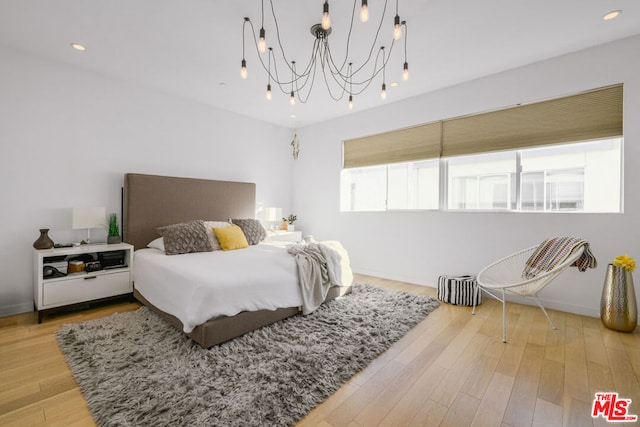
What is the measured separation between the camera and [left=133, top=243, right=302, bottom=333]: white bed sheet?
2.11 meters

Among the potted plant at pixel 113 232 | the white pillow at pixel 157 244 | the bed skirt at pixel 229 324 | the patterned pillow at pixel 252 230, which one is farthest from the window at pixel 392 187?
the potted plant at pixel 113 232

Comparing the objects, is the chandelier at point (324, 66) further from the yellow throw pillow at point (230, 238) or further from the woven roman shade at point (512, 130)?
the yellow throw pillow at point (230, 238)

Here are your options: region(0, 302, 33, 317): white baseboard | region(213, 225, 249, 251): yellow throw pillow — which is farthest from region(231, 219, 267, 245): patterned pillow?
region(0, 302, 33, 317): white baseboard

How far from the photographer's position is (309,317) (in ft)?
8.97

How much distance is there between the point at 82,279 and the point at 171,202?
132cm

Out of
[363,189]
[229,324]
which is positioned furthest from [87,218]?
[363,189]

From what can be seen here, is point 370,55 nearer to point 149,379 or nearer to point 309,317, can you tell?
point 309,317

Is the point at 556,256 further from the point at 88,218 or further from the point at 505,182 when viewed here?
the point at 88,218

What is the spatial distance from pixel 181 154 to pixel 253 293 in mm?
2740

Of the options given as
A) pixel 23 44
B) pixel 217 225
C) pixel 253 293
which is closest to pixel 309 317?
pixel 253 293

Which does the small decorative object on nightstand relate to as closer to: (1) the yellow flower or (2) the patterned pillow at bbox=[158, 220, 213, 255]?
(2) the patterned pillow at bbox=[158, 220, 213, 255]

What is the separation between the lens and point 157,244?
3.42m

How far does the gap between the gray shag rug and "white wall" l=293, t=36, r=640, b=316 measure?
1.33m

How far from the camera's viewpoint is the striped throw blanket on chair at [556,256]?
7.66ft
